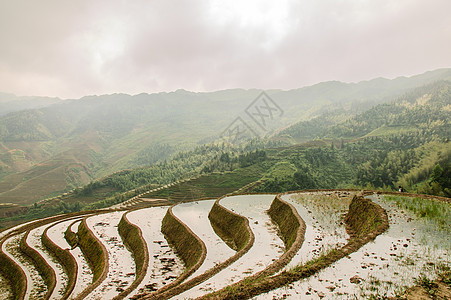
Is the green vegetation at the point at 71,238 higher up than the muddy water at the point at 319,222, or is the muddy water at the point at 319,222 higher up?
the green vegetation at the point at 71,238

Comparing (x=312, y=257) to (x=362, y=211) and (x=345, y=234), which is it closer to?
(x=345, y=234)

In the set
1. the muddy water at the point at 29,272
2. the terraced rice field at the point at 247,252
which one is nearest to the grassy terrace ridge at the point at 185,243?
the terraced rice field at the point at 247,252

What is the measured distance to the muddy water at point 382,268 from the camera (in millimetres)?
8492

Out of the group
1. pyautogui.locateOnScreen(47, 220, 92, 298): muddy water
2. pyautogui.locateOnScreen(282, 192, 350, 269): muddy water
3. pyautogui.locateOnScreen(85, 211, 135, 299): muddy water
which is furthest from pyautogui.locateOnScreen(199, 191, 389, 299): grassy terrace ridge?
pyautogui.locateOnScreen(47, 220, 92, 298): muddy water

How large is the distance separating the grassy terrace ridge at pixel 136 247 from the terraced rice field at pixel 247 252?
4.5 inches

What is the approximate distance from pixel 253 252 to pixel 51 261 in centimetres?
1939

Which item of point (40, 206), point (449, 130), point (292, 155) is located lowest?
point (449, 130)

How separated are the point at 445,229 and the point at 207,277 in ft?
41.5

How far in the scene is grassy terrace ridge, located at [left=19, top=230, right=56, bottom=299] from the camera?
19.5 meters

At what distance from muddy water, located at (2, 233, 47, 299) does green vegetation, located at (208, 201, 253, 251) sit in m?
14.1

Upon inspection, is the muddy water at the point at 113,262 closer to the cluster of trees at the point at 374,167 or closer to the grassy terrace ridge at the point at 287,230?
the grassy terrace ridge at the point at 287,230

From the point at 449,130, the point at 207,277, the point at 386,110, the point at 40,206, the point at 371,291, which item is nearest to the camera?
the point at 371,291

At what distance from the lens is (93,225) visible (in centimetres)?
2922

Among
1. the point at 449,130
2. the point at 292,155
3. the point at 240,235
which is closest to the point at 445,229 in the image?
the point at 240,235
